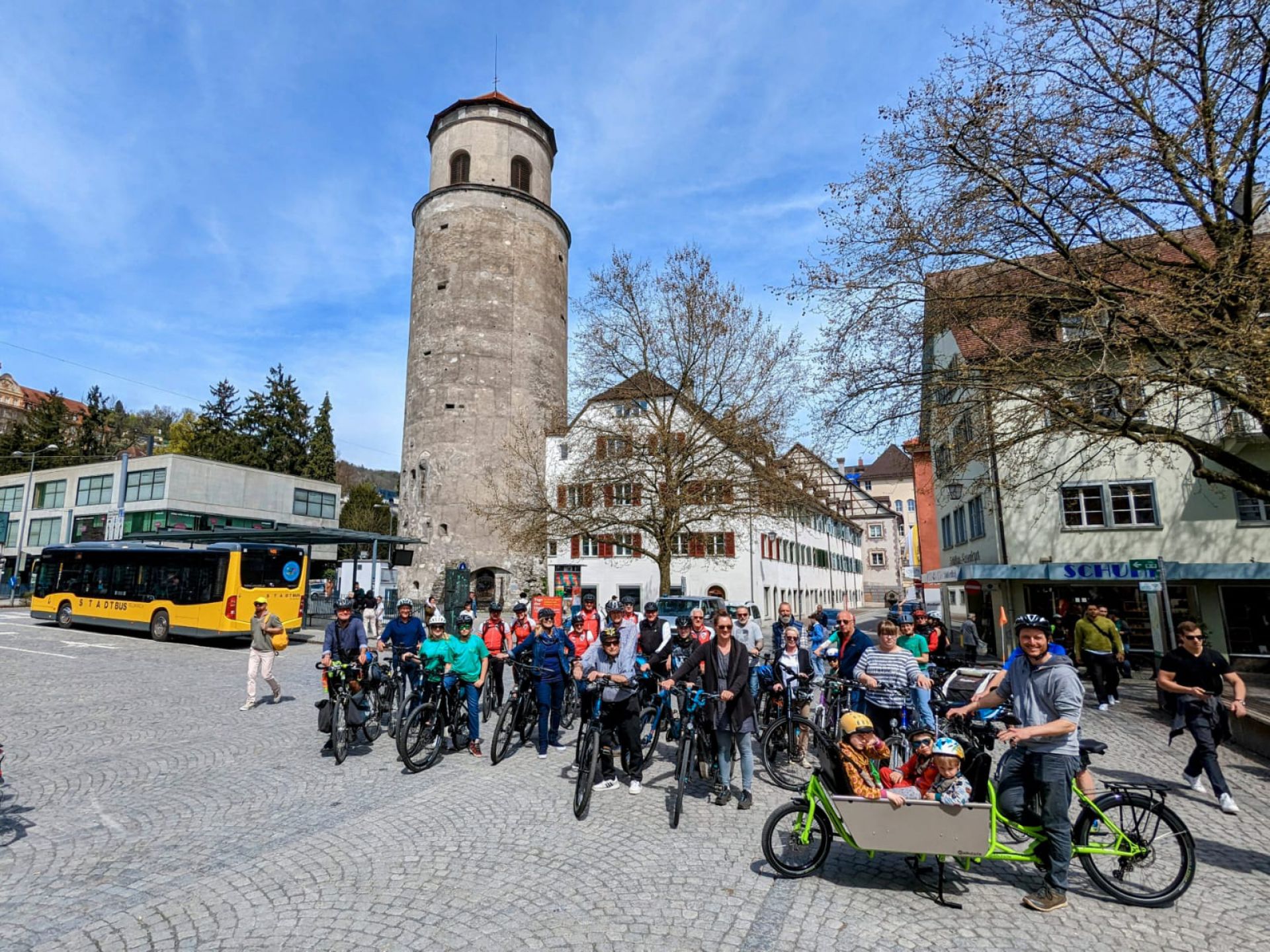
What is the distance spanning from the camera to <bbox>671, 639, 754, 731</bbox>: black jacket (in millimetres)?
6641

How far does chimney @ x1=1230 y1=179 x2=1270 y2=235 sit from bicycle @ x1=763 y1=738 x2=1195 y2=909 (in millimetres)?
10706

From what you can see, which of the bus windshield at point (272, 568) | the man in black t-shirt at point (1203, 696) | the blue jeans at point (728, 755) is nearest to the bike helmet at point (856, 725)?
the blue jeans at point (728, 755)

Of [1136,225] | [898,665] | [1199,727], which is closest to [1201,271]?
Result: [1136,225]

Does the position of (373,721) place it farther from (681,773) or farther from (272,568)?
(272,568)

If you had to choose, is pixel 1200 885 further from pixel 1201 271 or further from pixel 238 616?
pixel 238 616

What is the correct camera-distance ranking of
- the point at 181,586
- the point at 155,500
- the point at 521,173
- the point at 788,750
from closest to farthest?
Answer: the point at 788,750, the point at 181,586, the point at 155,500, the point at 521,173

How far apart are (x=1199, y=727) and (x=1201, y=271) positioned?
764cm

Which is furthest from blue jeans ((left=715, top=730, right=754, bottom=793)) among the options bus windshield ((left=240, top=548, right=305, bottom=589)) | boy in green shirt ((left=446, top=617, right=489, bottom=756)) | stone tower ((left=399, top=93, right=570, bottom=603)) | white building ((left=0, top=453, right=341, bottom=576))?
white building ((left=0, top=453, right=341, bottom=576))

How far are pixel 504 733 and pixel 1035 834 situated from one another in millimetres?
5728

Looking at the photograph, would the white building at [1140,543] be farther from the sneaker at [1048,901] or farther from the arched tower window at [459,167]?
the arched tower window at [459,167]

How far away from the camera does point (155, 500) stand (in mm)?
44469

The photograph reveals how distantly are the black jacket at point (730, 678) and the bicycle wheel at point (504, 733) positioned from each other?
2619 mm

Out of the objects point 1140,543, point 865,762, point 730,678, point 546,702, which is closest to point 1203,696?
point 865,762

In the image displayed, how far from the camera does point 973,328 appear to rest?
13.4 m
